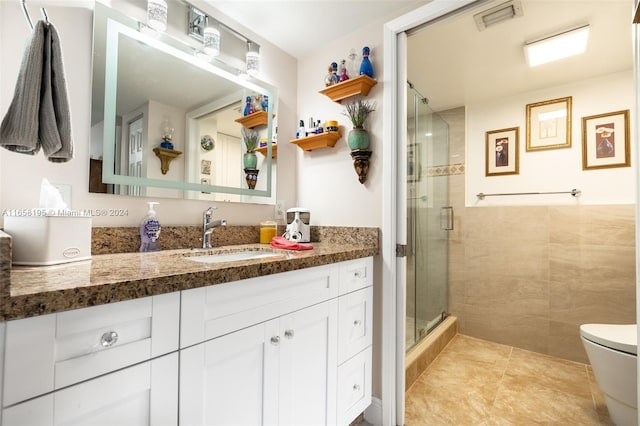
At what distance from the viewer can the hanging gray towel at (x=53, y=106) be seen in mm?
817

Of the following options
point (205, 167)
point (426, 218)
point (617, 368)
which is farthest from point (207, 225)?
point (617, 368)

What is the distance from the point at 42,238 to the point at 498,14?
223 cm

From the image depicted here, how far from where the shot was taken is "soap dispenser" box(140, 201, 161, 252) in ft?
4.24

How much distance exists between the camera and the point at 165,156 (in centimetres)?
145

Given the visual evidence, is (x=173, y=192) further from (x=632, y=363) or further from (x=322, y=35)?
(x=632, y=363)

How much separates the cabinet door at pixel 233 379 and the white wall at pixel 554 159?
2545mm

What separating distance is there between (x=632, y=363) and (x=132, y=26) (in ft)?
9.18

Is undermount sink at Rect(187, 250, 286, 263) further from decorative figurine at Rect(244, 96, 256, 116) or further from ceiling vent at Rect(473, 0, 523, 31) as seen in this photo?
ceiling vent at Rect(473, 0, 523, 31)

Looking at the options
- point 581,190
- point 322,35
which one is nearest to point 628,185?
point 581,190

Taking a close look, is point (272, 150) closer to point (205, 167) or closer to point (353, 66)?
point (205, 167)

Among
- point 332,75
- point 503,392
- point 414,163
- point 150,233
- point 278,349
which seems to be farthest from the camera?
point 414,163

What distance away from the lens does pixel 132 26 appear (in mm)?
1325

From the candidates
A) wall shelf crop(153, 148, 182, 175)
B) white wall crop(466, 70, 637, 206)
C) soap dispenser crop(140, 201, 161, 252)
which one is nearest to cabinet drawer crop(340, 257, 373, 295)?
soap dispenser crop(140, 201, 161, 252)

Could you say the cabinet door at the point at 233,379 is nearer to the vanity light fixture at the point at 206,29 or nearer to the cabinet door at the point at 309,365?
the cabinet door at the point at 309,365
